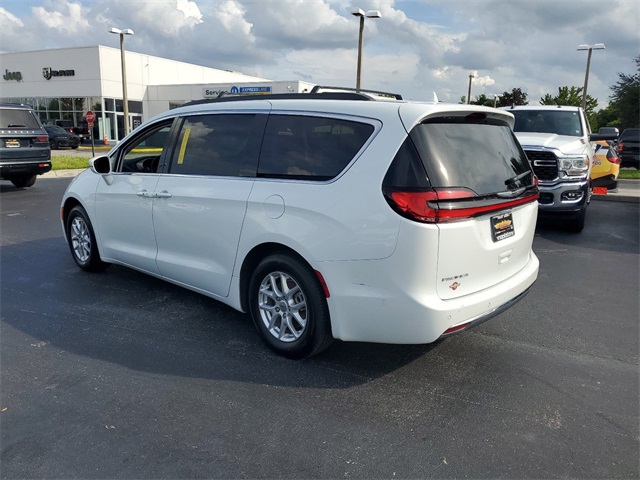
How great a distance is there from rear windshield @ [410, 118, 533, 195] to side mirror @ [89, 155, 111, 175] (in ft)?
11.0

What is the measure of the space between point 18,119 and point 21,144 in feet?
2.02

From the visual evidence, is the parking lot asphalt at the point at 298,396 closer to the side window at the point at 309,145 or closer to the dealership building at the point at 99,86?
the side window at the point at 309,145

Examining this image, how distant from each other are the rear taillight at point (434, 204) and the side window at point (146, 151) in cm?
252

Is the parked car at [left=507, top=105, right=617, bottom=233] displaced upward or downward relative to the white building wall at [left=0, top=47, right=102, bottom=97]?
downward

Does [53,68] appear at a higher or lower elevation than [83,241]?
higher

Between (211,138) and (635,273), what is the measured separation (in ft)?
16.9

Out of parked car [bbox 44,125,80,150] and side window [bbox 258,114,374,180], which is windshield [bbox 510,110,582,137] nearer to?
side window [bbox 258,114,374,180]

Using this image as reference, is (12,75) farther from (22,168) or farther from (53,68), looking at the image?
(22,168)

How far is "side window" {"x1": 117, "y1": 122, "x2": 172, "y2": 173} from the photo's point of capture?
15.6ft

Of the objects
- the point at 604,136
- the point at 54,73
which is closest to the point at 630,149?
the point at 604,136

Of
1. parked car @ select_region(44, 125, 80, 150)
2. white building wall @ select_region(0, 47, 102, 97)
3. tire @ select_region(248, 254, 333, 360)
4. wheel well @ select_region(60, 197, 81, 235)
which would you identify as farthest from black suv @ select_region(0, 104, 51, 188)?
white building wall @ select_region(0, 47, 102, 97)

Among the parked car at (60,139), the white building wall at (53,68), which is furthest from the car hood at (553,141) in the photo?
the white building wall at (53,68)

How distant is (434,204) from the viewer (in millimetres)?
3031

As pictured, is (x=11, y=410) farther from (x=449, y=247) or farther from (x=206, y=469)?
(x=449, y=247)
